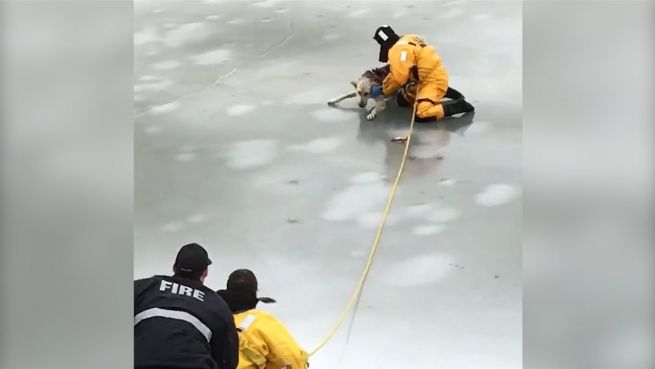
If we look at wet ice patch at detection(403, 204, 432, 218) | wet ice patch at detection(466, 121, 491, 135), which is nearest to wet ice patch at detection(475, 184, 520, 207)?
wet ice patch at detection(403, 204, 432, 218)

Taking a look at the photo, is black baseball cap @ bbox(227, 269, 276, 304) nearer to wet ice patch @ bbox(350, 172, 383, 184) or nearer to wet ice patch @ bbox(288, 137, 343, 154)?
wet ice patch @ bbox(350, 172, 383, 184)

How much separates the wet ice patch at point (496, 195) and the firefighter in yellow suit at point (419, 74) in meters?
1.14

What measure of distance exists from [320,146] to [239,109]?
92cm

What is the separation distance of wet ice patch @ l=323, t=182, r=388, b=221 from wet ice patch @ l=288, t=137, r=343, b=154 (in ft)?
1.85

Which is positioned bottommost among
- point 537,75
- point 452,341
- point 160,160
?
point 452,341

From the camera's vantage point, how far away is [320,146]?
18.9 feet

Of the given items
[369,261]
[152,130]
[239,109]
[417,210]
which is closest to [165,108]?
[152,130]

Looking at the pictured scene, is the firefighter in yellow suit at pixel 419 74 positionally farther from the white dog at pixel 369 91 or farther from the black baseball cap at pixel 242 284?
the black baseball cap at pixel 242 284

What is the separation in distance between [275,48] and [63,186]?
6177 mm

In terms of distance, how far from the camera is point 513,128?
19.6ft

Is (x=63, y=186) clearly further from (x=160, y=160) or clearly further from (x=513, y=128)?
(x=513, y=128)

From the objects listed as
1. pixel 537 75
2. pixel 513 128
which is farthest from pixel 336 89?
pixel 537 75

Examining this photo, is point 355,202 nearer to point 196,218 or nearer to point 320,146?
point 320,146

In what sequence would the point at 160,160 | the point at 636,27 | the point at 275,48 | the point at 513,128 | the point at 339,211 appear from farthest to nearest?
the point at 275,48 → the point at 513,128 → the point at 160,160 → the point at 339,211 → the point at 636,27
